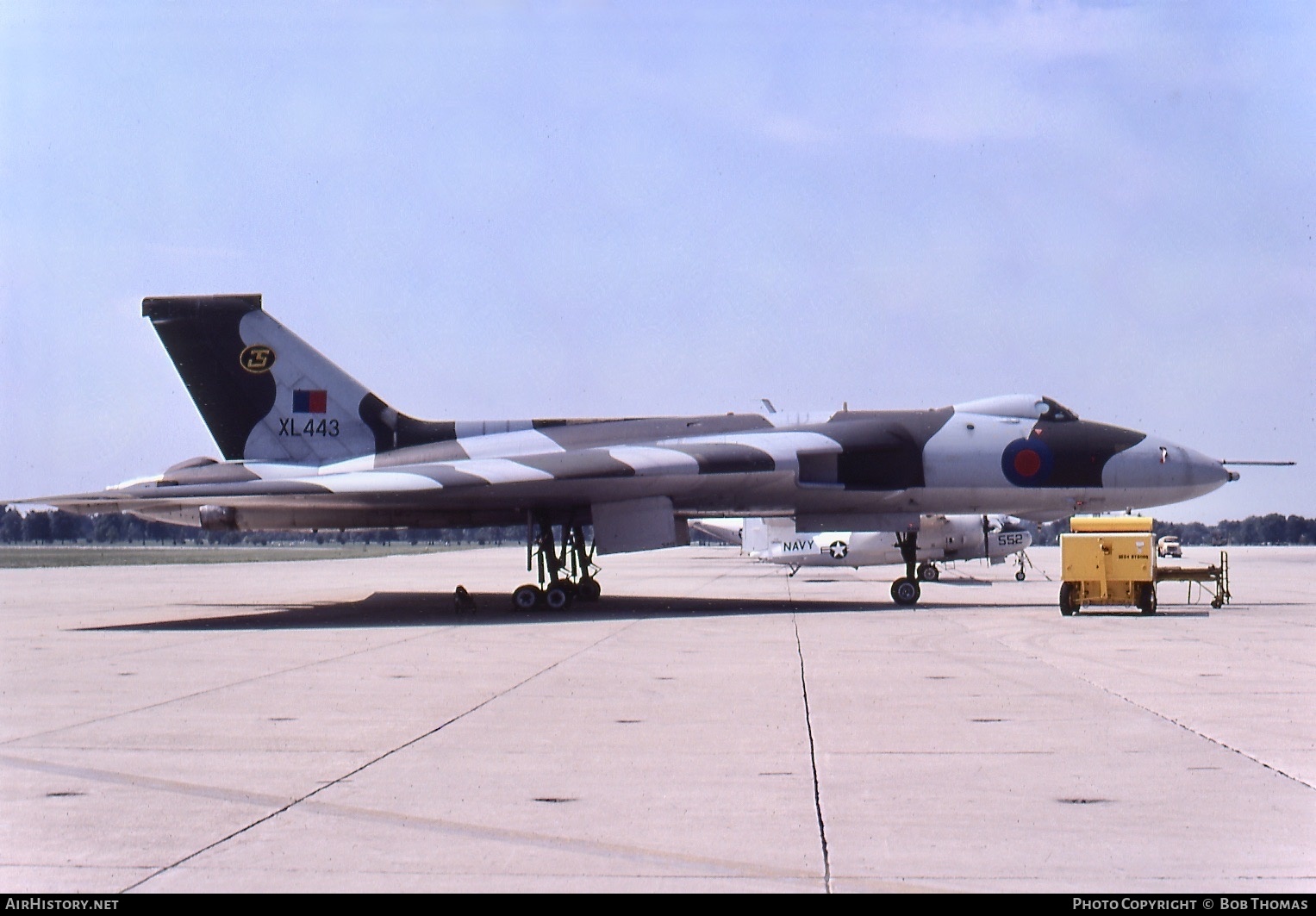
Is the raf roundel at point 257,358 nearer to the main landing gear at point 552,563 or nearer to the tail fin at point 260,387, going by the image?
the tail fin at point 260,387

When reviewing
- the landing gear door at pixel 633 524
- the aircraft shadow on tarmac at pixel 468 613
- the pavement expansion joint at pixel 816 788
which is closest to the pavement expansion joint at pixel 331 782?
the pavement expansion joint at pixel 816 788

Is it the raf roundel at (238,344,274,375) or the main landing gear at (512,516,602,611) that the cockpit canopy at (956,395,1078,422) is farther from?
the raf roundel at (238,344,274,375)

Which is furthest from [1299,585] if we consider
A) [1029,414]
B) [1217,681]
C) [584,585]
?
[1217,681]

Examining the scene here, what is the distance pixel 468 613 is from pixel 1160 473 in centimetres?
1137

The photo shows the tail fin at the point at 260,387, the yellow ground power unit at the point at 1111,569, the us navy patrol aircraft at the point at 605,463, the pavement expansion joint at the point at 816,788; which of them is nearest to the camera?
the pavement expansion joint at the point at 816,788

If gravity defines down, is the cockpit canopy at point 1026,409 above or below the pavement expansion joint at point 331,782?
above

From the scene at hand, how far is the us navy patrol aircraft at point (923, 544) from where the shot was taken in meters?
31.1

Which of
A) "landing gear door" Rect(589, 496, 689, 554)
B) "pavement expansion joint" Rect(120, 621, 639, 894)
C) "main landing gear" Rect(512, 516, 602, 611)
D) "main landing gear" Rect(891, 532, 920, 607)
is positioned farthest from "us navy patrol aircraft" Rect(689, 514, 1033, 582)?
"pavement expansion joint" Rect(120, 621, 639, 894)

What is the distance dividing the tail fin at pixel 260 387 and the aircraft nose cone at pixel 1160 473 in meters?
11.1

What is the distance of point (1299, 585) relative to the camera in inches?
1156

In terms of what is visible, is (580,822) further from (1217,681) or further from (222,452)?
(222,452)

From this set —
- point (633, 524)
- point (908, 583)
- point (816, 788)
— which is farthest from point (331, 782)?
point (908, 583)

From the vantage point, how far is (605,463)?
1838 cm
